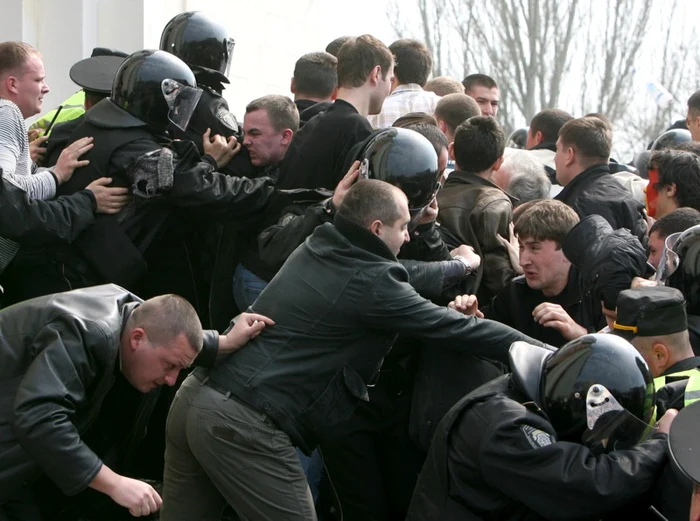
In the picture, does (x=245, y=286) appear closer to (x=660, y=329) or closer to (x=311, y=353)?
(x=311, y=353)

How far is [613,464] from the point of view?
4.11m

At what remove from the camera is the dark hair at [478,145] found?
612 cm

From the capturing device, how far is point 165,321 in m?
4.70

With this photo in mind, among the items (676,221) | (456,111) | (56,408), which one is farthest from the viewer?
(456,111)

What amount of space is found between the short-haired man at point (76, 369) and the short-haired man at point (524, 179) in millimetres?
2527

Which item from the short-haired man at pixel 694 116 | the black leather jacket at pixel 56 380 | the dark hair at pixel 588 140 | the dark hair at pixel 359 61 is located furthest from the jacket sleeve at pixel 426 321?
the short-haired man at pixel 694 116

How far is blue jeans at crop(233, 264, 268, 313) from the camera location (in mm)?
5875

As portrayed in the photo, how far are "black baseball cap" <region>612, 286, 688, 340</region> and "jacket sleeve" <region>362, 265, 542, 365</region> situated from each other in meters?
0.40

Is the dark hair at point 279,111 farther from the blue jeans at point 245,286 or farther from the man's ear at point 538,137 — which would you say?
the man's ear at point 538,137

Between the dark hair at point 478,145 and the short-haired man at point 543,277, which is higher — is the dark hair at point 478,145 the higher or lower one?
the higher one

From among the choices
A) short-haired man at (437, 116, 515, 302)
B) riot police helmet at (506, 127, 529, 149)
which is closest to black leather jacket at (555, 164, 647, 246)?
short-haired man at (437, 116, 515, 302)

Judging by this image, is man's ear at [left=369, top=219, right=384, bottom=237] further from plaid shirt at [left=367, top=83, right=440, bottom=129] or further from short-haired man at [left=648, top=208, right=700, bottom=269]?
plaid shirt at [left=367, top=83, right=440, bottom=129]

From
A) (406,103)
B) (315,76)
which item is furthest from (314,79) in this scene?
(406,103)

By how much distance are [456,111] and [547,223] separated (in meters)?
1.71
